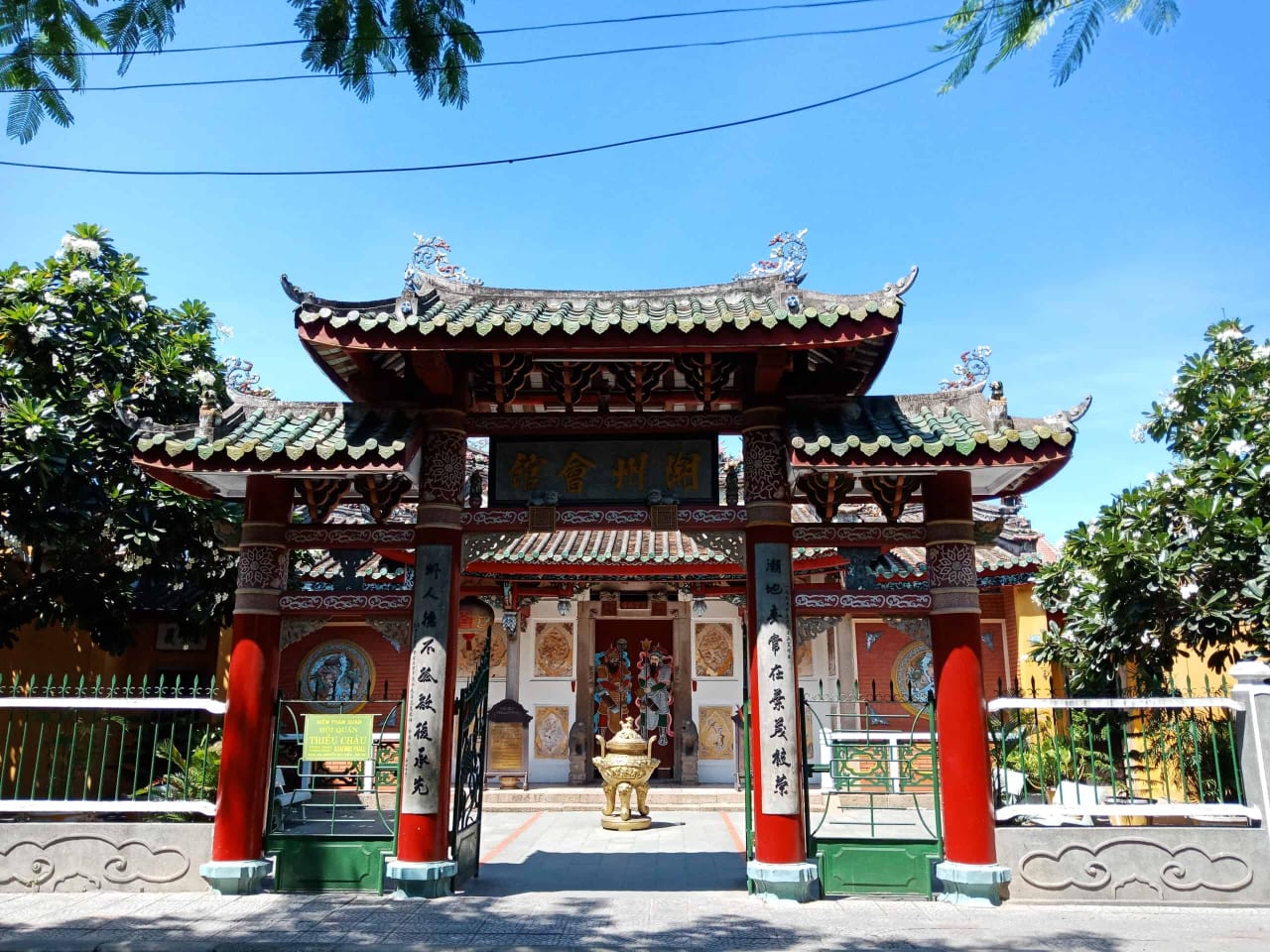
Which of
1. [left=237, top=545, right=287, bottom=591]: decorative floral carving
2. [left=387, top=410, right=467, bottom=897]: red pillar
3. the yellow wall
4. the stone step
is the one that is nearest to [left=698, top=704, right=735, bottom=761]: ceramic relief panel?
the stone step

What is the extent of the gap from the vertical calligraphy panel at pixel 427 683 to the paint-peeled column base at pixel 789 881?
103 inches

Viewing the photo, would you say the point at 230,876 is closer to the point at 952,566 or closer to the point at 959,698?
the point at 959,698

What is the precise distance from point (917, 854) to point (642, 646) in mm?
9121

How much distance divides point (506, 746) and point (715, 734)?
11.6 ft

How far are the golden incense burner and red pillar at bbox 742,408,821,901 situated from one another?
462 cm

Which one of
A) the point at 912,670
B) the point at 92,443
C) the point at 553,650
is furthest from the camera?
the point at 553,650

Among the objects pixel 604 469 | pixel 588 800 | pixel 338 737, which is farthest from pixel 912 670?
pixel 338 737

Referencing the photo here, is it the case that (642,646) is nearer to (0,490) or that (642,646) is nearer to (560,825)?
(560,825)

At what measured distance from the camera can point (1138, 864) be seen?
6727mm

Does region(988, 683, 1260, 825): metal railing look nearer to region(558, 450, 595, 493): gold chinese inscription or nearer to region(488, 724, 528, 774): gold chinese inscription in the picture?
region(558, 450, 595, 493): gold chinese inscription

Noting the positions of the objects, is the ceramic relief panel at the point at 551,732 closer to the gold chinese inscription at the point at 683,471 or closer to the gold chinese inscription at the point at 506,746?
the gold chinese inscription at the point at 506,746

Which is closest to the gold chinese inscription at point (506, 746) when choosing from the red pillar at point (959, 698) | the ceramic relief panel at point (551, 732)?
the ceramic relief panel at point (551, 732)

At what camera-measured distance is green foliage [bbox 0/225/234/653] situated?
922 centimetres

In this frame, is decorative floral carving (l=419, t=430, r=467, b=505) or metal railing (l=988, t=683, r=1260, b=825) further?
decorative floral carving (l=419, t=430, r=467, b=505)
